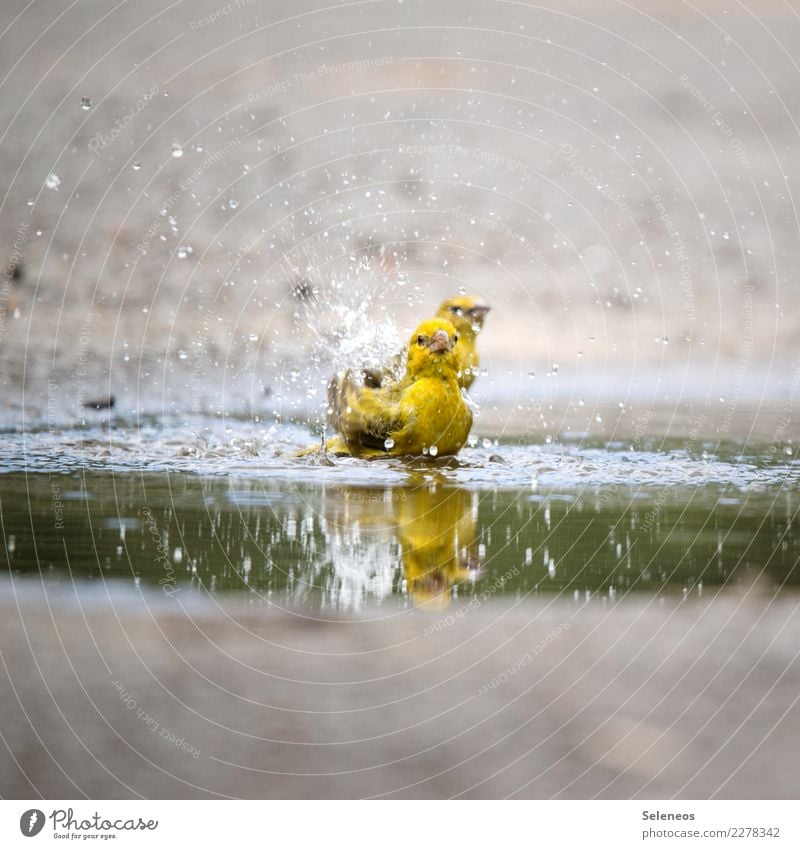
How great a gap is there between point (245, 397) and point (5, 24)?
128 cm

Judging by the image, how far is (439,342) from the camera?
2338 mm

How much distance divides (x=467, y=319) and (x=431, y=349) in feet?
1.34

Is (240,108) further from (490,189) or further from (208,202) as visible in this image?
(490,189)

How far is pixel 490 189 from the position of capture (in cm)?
309

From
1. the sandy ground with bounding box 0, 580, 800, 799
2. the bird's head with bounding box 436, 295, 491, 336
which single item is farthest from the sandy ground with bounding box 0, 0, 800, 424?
the sandy ground with bounding box 0, 580, 800, 799

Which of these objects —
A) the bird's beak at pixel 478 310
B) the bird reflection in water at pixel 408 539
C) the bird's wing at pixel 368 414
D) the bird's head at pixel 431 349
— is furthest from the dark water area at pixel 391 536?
the bird's beak at pixel 478 310

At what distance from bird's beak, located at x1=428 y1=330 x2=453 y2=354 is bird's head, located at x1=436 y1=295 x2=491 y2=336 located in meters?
0.37

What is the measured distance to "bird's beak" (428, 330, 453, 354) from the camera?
2.34 m

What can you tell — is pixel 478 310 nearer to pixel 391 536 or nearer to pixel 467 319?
pixel 467 319

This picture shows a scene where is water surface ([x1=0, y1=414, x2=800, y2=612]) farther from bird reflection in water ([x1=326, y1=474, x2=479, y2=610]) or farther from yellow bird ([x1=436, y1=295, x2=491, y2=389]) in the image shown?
yellow bird ([x1=436, y1=295, x2=491, y2=389])

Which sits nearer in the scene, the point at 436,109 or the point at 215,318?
the point at 436,109

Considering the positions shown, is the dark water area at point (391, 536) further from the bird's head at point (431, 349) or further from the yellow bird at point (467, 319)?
the yellow bird at point (467, 319)

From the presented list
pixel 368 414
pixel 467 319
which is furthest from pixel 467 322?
pixel 368 414
